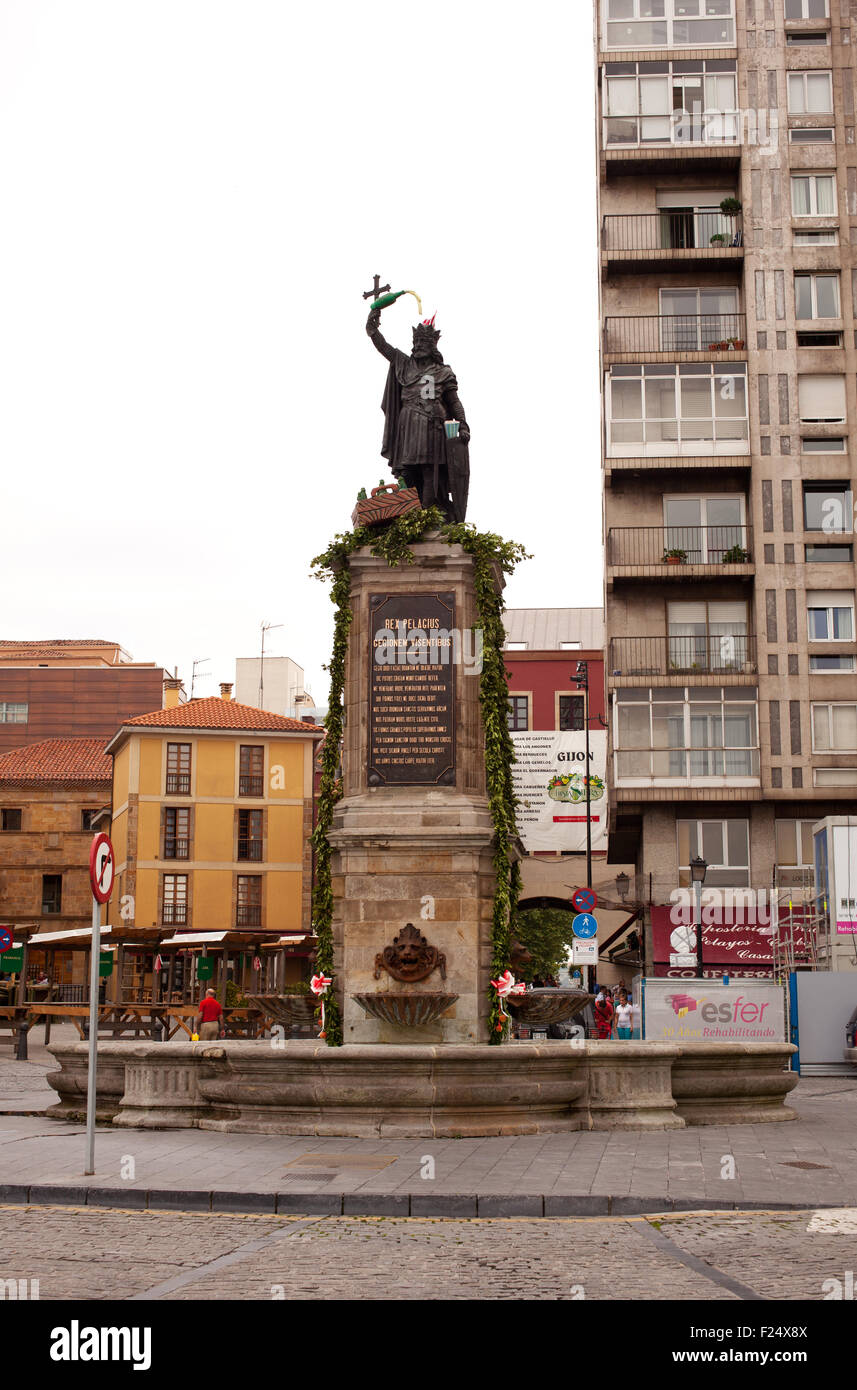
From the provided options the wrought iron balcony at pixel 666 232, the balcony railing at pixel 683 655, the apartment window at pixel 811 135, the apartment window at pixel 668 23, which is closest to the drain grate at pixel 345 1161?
the balcony railing at pixel 683 655

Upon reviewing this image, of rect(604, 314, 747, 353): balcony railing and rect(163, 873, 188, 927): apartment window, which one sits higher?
rect(604, 314, 747, 353): balcony railing

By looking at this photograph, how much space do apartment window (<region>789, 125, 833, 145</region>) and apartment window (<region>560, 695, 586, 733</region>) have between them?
80.8 ft

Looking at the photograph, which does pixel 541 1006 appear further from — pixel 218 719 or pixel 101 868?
pixel 218 719

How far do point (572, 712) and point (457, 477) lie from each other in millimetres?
47284

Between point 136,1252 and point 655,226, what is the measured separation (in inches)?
1705

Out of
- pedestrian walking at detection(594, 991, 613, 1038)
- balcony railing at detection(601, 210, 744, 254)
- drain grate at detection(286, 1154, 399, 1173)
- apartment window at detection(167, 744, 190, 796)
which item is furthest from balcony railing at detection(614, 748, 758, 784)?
drain grate at detection(286, 1154, 399, 1173)

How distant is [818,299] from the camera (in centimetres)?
4572

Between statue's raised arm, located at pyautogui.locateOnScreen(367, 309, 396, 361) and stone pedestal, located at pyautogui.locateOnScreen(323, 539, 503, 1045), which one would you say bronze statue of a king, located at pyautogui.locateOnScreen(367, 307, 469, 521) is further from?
stone pedestal, located at pyautogui.locateOnScreen(323, 539, 503, 1045)

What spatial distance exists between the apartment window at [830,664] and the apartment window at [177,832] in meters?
28.2

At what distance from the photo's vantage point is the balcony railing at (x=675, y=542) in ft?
148

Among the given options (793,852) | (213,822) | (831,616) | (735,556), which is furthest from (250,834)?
(831,616)

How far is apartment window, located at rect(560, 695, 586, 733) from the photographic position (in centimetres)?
6430
